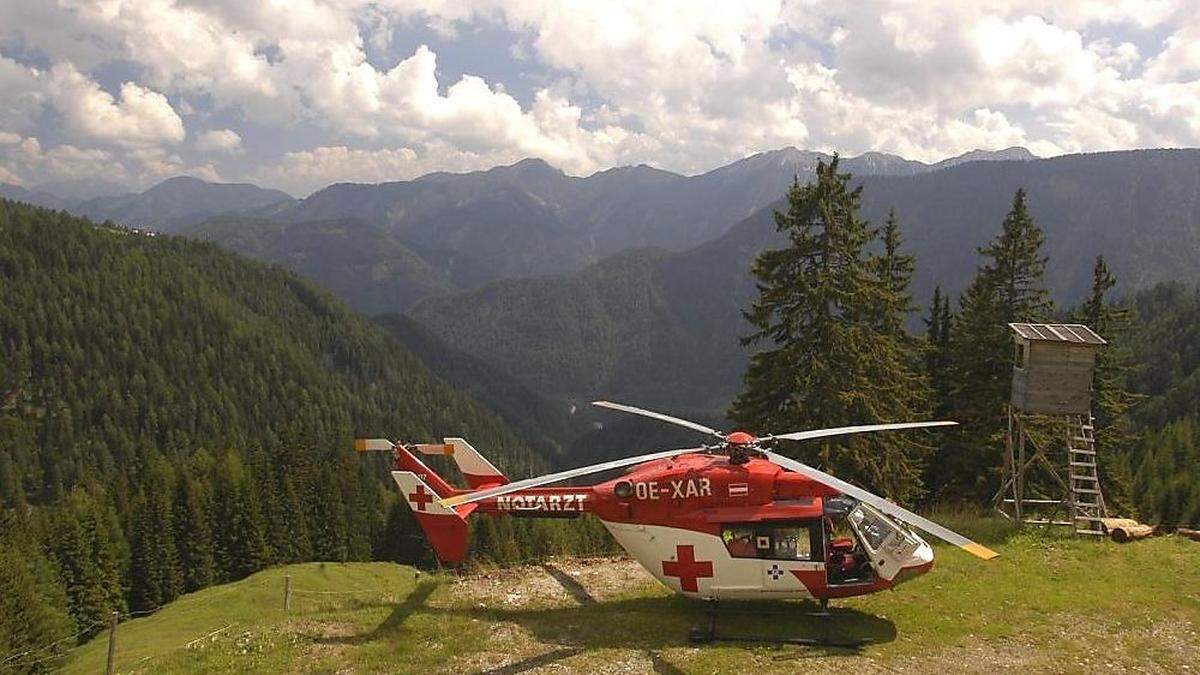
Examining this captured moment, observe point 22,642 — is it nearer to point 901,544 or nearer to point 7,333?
point 901,544

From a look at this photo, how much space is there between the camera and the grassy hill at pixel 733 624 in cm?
1296

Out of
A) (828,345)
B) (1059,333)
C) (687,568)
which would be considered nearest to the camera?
(687,568)

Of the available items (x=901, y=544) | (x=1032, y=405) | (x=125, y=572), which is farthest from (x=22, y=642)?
(x=1032, y=405)

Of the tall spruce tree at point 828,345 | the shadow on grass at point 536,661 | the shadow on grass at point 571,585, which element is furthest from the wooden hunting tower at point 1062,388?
the shadow on grass at point 536,661

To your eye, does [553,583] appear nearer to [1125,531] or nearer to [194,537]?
[1125,531]

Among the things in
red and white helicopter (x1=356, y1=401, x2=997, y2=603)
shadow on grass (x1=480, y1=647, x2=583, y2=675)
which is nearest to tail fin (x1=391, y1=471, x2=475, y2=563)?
red and white helicopter (x1=356, y1=401, x2=997, y2=603)

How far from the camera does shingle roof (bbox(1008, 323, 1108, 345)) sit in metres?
21.4

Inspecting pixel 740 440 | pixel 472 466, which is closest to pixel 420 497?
pixel 472 466

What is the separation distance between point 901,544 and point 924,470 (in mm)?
→ 19538

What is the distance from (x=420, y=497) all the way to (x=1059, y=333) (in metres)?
20.4

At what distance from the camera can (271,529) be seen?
5909cm

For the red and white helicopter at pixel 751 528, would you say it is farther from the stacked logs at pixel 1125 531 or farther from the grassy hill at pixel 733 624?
the stacked logs at pixel 1125 531

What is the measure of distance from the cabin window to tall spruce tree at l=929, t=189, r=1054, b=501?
18.7 metres

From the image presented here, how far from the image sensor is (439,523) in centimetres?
1689
